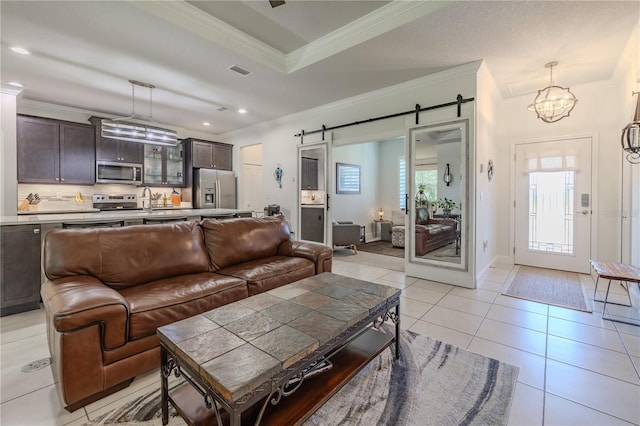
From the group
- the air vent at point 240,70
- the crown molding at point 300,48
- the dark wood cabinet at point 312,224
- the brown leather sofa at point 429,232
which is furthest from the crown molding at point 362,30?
the dark wood cabinet at point 312,224

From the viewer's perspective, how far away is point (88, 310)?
59.5 inches

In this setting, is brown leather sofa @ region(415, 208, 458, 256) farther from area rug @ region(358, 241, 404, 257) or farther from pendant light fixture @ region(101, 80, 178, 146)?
pendant light fixture @ region(101, 80, 178, 146)

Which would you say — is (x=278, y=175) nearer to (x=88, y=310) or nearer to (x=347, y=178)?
(x=347, y=178)

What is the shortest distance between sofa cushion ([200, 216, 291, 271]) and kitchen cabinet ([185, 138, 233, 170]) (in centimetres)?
401

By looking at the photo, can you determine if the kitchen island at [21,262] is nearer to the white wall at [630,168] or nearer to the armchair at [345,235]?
the armchair at [345,235]

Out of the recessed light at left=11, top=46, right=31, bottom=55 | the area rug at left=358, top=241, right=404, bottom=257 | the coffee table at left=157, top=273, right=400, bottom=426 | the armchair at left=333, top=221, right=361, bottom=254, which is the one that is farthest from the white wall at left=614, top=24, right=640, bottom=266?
the recessed light at left=11, top=46, right=31, bottom=55

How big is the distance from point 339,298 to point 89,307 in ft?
4.68

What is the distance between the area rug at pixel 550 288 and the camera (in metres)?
3.19

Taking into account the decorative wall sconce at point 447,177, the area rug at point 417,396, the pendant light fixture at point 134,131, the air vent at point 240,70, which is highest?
the air vent at point 240,70

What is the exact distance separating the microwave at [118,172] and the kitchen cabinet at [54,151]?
0.12m

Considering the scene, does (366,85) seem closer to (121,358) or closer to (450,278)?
(450,278)

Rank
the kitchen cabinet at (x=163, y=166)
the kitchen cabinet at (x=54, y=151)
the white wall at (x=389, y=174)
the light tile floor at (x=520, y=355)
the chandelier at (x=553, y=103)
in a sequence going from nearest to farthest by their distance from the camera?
the light tile floor at (x=520, y=355) < the chandelier at (x=553, y=103) < the kitchen cabinet at (x=54, y=151) < the kitchen cabinet at (x=163, y=166) < the white wall at (x=389, y=174)

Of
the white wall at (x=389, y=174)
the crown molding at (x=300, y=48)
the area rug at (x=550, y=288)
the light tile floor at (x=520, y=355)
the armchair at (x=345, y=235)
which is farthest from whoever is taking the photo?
the white wall at (x=389, y=174)

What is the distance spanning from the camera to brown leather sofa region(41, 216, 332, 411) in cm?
153
